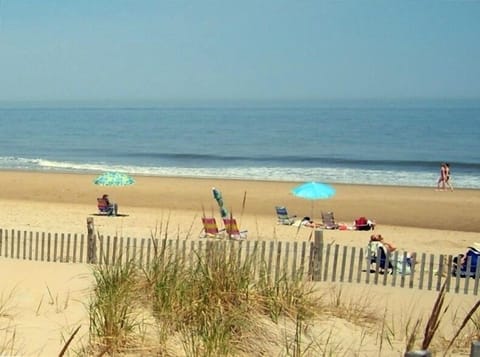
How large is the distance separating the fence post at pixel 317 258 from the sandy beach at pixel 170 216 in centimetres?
91

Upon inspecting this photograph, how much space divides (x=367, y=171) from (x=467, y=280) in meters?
31.8

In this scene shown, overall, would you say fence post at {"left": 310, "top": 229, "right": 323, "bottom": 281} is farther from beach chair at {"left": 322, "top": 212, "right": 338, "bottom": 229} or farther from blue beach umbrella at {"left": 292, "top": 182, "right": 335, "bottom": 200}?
beach chair at {"left": 322, "top": 212, "right": 338, "bottom": 229}

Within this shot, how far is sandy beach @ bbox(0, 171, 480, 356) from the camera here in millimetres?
7984

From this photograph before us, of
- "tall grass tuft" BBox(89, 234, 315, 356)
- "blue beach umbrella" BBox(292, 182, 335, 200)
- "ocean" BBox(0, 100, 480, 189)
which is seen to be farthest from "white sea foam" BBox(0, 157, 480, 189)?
"tall grass tuft" BBox(89, 234, 315, 356)

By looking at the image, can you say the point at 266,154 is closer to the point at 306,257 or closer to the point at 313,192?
the point at 313,192

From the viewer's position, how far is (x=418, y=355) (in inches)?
108

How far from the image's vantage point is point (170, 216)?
884 inches

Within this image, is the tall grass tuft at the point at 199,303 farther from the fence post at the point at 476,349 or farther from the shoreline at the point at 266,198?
the shoreline at the point at 266,198

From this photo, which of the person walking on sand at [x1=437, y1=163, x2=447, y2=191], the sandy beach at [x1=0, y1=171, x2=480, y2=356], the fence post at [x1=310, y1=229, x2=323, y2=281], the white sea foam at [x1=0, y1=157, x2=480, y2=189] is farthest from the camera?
the white sea foam at [x1=0, y1=157, x2=480, y2=189]

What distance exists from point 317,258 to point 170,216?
39.8 feet

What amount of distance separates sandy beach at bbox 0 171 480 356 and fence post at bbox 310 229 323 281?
0.91 meters

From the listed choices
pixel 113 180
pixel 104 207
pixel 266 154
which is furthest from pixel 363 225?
pixel 266 154

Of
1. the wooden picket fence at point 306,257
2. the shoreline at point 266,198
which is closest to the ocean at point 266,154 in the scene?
the shoreline at point 266,198

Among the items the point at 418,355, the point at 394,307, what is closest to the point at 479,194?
the point at 394,307
